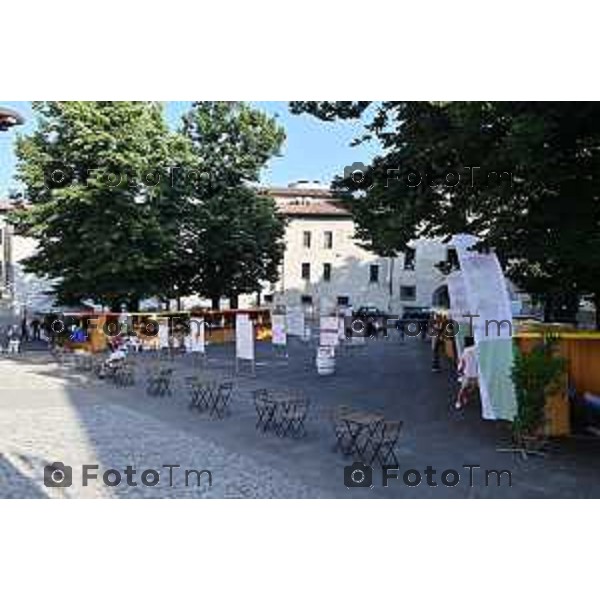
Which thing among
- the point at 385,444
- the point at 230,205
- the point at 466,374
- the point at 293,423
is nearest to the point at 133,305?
the point at 230,205

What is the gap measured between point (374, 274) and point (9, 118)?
83.2ft

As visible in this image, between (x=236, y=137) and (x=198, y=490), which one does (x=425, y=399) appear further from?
(x=236, y=137)

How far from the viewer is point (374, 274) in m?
34.0

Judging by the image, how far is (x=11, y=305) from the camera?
41.8 metres

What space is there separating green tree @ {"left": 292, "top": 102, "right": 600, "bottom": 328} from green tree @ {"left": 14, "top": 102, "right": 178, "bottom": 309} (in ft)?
56.6

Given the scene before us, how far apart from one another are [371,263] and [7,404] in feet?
64.0

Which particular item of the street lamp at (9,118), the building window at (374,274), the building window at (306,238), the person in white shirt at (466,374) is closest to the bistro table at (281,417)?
the person in white shirt at (466,374)

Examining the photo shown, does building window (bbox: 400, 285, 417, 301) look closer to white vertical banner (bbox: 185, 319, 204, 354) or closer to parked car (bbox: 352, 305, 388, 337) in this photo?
parked car (bbox: 352, 305, 388, 337)

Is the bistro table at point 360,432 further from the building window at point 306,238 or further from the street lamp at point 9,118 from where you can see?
the building window at point 306,238

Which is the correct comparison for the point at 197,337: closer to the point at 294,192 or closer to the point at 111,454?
the point at 111,454

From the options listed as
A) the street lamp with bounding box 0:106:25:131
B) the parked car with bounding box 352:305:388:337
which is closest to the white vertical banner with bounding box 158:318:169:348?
the parked car with bounding box 352:305:388:337

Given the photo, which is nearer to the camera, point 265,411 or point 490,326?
point 490,326

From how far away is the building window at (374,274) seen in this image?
33719mm
